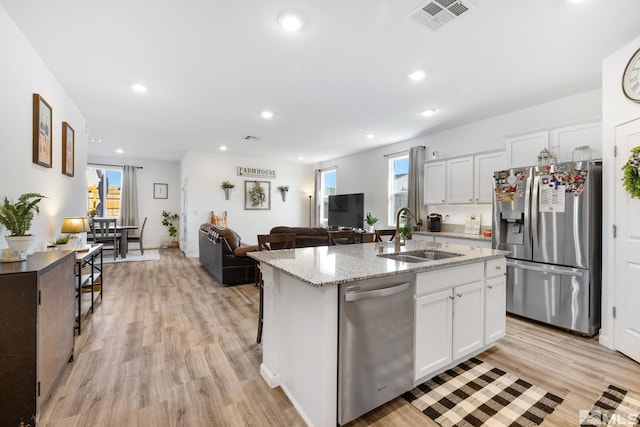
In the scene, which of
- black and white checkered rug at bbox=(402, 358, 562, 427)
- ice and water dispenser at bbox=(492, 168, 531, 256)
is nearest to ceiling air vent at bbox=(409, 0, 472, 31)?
ice and water dispenser at bbox=(492, 168, 531, 256)

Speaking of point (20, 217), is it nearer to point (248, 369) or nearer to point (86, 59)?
point (86, 59)

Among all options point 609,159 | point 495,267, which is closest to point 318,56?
point 495,267

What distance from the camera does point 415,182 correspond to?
545 cm

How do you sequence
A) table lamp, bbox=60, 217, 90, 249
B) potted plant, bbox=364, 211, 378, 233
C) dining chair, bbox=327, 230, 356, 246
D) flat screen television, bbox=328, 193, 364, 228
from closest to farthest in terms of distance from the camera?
1. table lamp, bbox=60, 217, 90, 249
2. dining chair, bbox=327, 230, 356, 246
3. potted plant, bbox=364, 211, 378, 233
4. flat screen television, bbox=328, 193, 364, 228

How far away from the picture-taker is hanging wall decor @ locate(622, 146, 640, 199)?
232cm

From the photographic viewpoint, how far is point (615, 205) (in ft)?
8.59

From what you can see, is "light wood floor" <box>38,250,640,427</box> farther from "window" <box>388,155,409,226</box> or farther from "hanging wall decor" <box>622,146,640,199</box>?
"window" <box>388,155,409,226</box>

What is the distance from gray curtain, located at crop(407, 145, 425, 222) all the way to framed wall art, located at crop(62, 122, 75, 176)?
17.1ft

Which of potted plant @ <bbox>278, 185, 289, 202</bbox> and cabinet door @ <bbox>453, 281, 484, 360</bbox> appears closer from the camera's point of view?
cabinet door @ <bbox>453, 281, 484, 360</bbox>

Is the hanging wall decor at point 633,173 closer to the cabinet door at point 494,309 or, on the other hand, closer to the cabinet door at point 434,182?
the cabinet door at point 494,309

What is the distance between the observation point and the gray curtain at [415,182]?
539cm

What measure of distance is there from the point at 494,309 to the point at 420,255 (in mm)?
771

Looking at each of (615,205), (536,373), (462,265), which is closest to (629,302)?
(615,205)

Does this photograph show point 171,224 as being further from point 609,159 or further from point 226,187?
point 609,159
